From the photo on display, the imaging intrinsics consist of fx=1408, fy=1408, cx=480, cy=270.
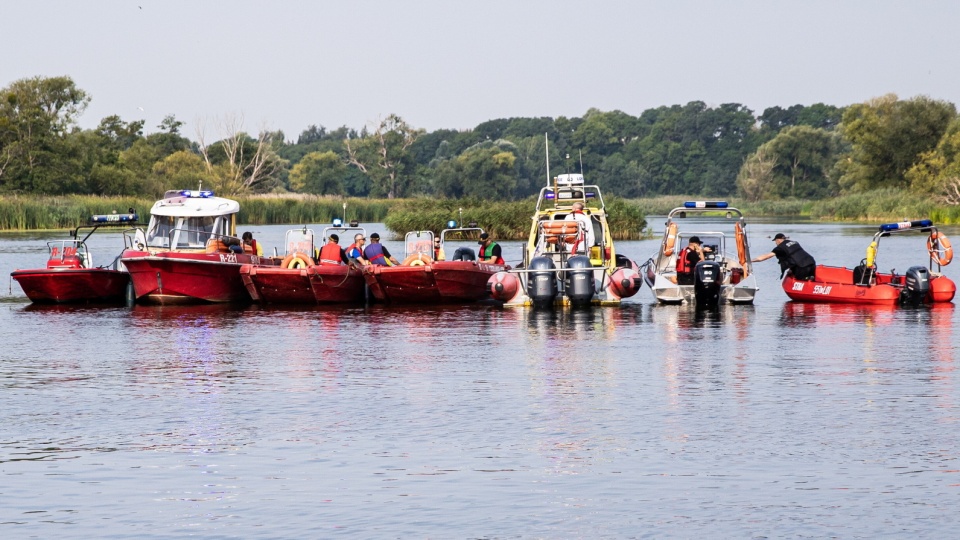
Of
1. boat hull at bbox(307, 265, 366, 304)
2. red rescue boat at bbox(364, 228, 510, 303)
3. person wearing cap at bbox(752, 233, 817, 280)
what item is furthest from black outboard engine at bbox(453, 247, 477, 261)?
person wearing cap at bbox(752, 233, 817, 280)

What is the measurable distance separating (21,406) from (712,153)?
16726cm

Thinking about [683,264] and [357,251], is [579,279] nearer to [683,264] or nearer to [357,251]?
[683,264]

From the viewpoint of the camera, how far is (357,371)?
1923 cm

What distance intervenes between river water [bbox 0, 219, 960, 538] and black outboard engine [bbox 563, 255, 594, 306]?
318cm

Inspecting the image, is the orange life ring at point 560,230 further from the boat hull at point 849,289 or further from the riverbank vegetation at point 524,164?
the riverbank vegetation at point 524,164

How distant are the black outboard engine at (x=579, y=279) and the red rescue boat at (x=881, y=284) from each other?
4495mm

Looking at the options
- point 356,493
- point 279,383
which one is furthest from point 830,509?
point 279,383

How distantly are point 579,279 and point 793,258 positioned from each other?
4622 millimetres

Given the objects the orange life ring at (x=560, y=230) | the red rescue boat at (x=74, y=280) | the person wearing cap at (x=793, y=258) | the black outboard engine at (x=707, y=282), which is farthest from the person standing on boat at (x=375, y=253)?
the person wearing cap at (x=793, y=258)

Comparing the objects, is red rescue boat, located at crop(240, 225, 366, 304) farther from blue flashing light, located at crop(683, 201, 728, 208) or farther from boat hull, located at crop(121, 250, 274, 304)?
blue flashing light, located at crop(683, 201, 728, 208)

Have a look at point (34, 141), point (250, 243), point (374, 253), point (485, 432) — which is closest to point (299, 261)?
point (374, 253)

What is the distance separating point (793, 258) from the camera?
96.5 ft

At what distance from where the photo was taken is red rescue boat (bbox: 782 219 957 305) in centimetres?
2855

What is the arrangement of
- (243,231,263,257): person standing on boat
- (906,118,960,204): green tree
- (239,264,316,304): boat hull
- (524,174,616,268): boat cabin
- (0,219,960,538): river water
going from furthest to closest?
(906,118,960,204): green tree < (243,231,263,257): person standing on boat < (239,264,316,304): boat hull < (524,174,616,268): boat cabin < (0,219,960,538): river water
